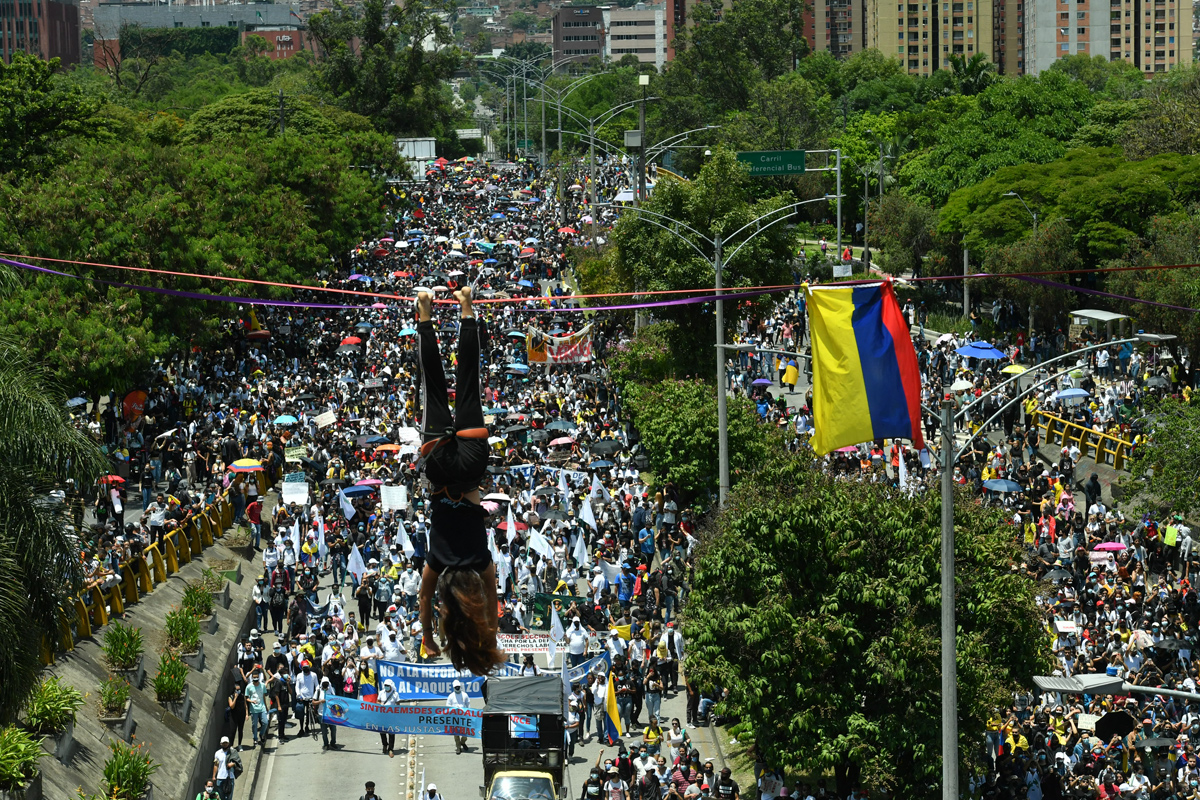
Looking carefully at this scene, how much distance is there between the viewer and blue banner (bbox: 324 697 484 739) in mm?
27000

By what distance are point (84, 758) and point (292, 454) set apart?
64.1 feet

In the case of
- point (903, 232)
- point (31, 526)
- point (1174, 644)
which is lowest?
point (1174, 644)

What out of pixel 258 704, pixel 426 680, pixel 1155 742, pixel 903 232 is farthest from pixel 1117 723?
pixel 903 232

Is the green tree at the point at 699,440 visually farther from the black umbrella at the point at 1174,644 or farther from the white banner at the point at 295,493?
the black umbrella at the point at 1174,644

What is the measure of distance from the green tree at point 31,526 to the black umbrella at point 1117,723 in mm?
A: 15698

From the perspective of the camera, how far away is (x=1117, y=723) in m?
24.6

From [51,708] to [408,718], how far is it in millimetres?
6067

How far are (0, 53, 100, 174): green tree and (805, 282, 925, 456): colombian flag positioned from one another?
1813 inches

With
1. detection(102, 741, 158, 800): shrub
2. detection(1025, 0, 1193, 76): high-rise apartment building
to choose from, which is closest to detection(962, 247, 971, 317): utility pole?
detection(102, 741, 158, 800): shrub

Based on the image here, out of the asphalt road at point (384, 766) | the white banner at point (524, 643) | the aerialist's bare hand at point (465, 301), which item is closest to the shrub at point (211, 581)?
the asphalt road at point (384, 766)

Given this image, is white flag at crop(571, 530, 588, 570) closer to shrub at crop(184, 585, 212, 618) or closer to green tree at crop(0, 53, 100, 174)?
shrub at crop(184, 585, 212, 618)

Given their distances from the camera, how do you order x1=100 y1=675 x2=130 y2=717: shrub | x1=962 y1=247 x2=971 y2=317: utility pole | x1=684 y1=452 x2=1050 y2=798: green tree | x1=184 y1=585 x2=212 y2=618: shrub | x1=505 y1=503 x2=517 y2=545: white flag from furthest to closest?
1. x1=962 y1=247 x2=971 y2=317: utility pole
2. x1=505 y1=503 x2=517 y2=545: white flag
3. x1=184 y1=585 x2=212 y2=618: shrub
4. x1=100 y1=675 x2=130 y2=717: shrub
5. x1=684 y1=452 x2=1050 y2=798: green tree

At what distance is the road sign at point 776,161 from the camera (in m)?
82.2

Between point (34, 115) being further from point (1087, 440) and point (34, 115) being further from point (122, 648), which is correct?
point (1087, 440)
